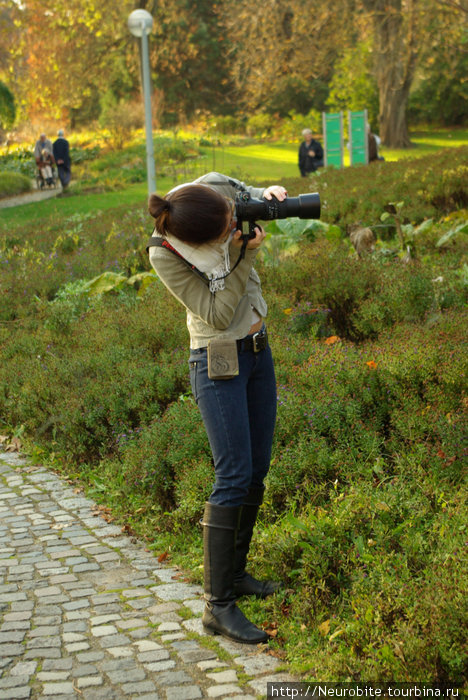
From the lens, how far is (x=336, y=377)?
Answer: 5180mm

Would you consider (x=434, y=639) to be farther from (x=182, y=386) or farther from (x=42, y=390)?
(x=42, y=390)

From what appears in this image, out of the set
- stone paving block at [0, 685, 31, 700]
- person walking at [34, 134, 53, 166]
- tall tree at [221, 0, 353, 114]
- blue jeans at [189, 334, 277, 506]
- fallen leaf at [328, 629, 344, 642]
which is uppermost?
tall tree at [221, 0, 353, 114]

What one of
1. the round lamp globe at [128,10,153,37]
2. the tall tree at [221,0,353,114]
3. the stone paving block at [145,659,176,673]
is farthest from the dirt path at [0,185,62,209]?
the stone paving block at [145,659,176,673]

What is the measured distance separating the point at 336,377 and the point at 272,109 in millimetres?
41669

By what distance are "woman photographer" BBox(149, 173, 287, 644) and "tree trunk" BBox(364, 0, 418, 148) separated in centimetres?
2104

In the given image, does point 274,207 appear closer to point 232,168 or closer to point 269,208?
point 269,208

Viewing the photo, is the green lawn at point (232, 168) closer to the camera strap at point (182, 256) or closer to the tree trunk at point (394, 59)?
the tree trunk at point (394, 59)

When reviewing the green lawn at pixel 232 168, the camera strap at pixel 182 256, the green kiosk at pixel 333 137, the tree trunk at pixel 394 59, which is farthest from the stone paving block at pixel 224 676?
the green kiosk at pixel 333 137

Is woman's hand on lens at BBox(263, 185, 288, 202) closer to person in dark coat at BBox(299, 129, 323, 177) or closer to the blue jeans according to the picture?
the blue jeans

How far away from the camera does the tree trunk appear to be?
2517 centimetres

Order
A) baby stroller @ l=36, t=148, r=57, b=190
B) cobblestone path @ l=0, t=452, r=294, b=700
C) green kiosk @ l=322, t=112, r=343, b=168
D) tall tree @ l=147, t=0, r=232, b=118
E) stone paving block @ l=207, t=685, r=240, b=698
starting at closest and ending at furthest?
stone paving block @ l=207, t=685, r=240, b=698
cobblestone path @ l=0, t=452, r=294, b=700
baby stroller @ l=36, t=148, r=57, b=190
green kiosk @ l=322, t=112, r=343, b=168
tall tree @ l=147, t=0, r=232, b=118

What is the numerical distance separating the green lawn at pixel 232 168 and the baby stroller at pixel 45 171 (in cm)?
217

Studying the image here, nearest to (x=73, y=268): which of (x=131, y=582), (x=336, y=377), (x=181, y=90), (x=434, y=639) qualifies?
(x=336, y=377)

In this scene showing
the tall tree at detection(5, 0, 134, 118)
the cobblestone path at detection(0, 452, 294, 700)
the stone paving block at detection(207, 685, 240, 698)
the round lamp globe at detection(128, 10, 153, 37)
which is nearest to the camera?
the stone paving block at detection(207, 685, 240, 698)
